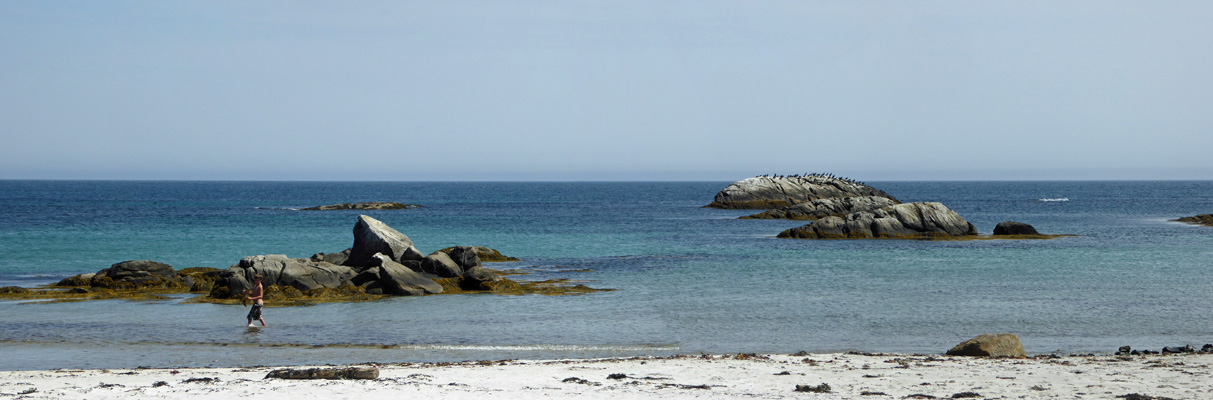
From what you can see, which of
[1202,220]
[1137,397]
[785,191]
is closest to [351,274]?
[1137,397]

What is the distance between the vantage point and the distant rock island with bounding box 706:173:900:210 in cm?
9444

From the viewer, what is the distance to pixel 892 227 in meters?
51.7

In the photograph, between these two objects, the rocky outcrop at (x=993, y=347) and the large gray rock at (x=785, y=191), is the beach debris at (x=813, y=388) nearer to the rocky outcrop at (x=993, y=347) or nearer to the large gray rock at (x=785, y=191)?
the rocky outcrop at (x=993, y=347)

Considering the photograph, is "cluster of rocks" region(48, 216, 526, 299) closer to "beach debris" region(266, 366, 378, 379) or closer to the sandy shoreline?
the sandy shoreline

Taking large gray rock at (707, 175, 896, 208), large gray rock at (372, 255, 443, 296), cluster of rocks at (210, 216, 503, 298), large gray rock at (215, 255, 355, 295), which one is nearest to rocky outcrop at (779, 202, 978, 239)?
cluster of rocks at (210, 216, 503, 298)

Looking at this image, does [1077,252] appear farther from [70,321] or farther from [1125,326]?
[70,321]

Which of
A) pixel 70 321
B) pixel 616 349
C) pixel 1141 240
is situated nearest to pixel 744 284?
pixel 616 349

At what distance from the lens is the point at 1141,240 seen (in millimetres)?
49375

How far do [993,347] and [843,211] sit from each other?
56.6m

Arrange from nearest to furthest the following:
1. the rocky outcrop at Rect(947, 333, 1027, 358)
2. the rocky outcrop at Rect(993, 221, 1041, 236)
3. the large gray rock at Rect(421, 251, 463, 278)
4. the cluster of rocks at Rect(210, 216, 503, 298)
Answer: the rocky outcrop at Rect(947, 333, 1027, 358), the cluster of rocks at Rect(210, 216, 503, 298), the large gray rock at Rect(421, 251, 463, 278), the rocky outcrop at Rect(993, 221, 1041, 236)

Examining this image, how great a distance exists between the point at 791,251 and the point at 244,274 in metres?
25.4

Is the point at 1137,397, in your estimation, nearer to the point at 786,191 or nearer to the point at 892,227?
the point at 892,227

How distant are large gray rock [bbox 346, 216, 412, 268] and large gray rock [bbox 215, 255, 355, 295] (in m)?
2.57

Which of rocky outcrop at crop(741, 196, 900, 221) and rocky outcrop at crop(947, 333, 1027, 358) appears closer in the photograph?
rocky outcrop at crop(947, 333, 1027, 358)
